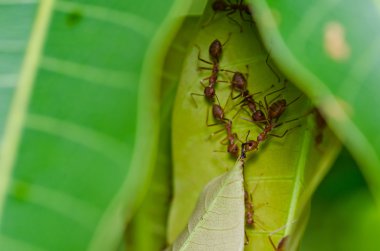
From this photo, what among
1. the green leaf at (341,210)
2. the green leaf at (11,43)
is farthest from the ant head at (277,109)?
the green leaf at (11,43)

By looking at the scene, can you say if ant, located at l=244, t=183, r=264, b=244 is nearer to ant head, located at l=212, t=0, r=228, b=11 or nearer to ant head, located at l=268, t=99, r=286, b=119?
ant head, located at l=268, t=99, r=286, b=119

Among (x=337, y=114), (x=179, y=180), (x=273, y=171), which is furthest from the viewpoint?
(x=179, y=180)

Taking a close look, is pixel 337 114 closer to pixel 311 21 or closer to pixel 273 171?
pixel 311 21

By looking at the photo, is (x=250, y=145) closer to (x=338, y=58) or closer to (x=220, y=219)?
(x=220, y=219)

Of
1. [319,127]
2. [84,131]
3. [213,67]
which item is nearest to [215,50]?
[213,67]

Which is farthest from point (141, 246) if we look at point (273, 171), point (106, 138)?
point (106, 138)

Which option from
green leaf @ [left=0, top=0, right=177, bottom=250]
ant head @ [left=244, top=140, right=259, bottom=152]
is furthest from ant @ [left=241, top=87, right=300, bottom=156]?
green leaf @ [left=0, top=0, right=177, bottom=250]

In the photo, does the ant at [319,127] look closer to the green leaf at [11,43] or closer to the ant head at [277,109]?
the ant head at [277,109]
